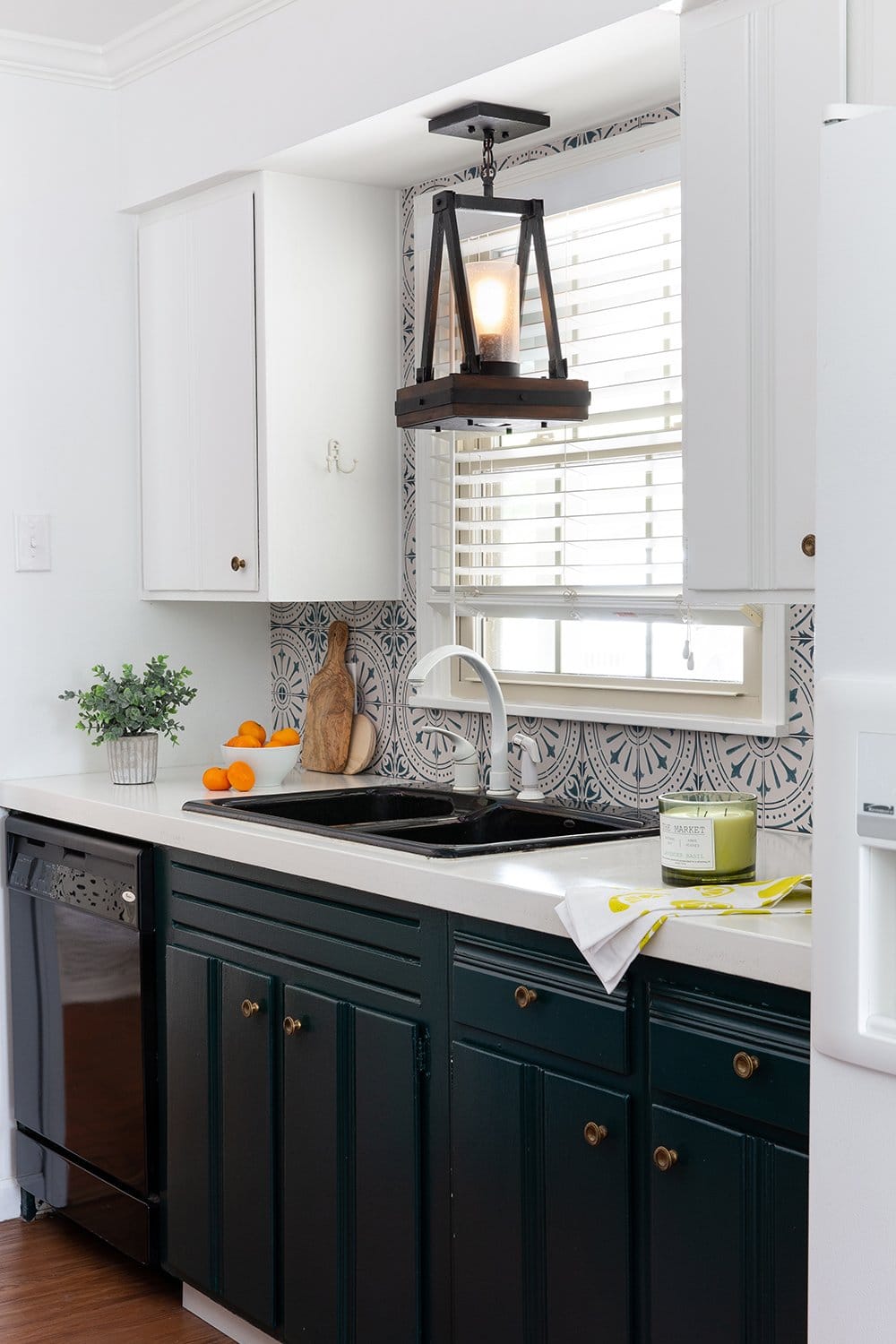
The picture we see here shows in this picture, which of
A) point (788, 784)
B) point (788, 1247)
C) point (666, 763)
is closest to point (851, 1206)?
point (788, 1247)

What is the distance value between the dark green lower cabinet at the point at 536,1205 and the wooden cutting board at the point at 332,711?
1.38 metres

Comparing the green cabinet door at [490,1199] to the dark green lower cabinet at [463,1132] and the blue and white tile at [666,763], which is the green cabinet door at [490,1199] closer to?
the dark green lower cabinet at [463,1132]

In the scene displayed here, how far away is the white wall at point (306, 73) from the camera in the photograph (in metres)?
2.50

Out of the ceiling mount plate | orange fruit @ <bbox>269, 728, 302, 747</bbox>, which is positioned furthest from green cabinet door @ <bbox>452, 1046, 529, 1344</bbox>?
the ceiling mount plate

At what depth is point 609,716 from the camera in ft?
9.32

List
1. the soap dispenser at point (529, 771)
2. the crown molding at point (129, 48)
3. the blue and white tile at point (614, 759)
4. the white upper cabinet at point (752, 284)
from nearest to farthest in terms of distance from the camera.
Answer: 1. the white upper cabinet at point (752, 284)
2. the blue and white tile at point (614, 759)
3. the soap dispenser at point (529, 771)
4. the crown molding at point (129, 48)

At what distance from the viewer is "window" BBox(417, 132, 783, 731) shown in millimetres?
2713

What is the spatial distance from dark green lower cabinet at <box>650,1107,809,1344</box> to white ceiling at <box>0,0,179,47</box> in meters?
2.55

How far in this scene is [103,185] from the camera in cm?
360

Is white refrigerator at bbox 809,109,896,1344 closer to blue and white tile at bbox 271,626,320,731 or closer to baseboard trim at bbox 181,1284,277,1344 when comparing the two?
baseboard trim at bbox 181,1284,277,1344

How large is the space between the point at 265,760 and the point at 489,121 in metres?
1.38

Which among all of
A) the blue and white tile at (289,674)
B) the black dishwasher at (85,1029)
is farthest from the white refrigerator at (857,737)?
the blue and white tile at (289,674)

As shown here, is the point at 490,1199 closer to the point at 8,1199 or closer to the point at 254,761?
the point at 254,761

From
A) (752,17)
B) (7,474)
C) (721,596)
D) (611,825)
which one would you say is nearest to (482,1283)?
(611,825)
